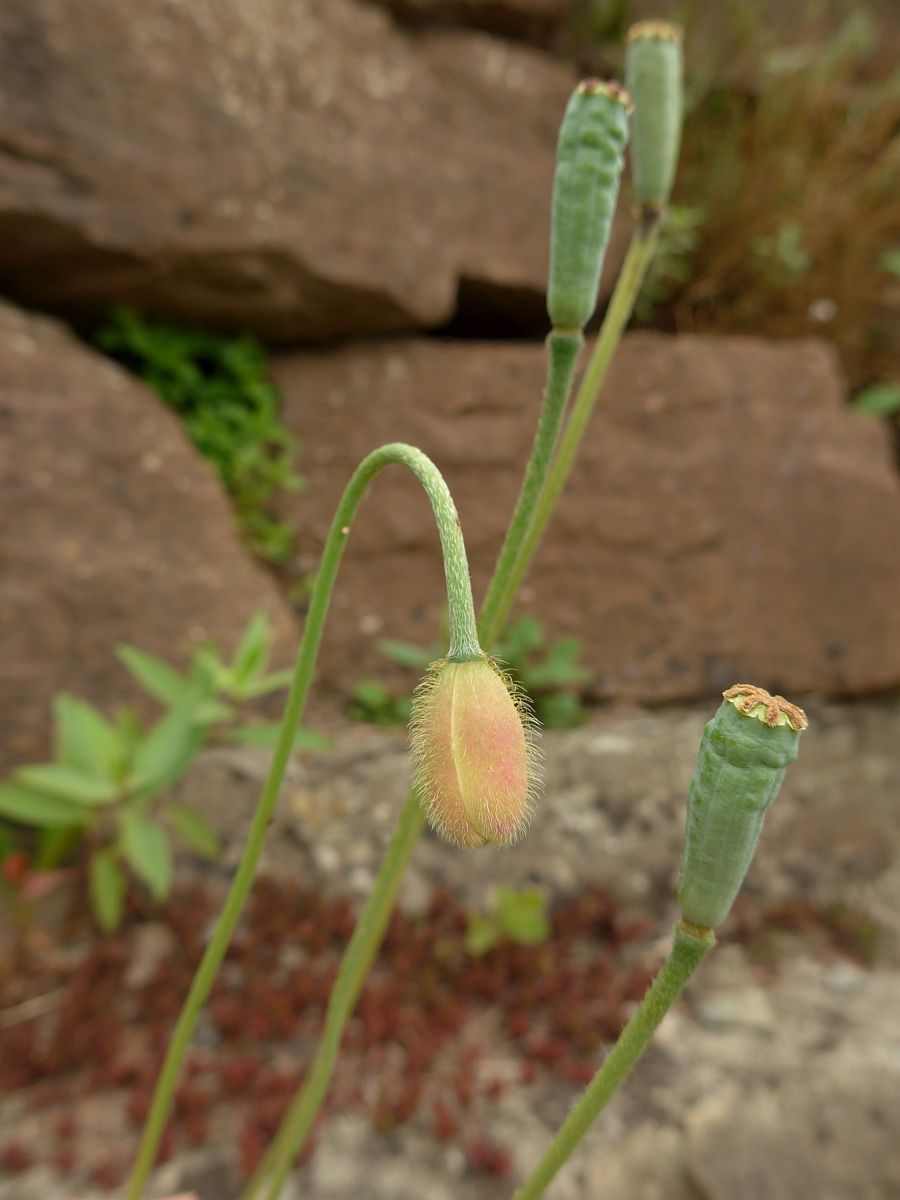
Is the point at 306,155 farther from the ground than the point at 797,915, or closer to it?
farther from the ground

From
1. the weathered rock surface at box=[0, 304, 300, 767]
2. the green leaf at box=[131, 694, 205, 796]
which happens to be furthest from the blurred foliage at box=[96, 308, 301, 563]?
the green leaf at box=[131, 694, 205, 796]

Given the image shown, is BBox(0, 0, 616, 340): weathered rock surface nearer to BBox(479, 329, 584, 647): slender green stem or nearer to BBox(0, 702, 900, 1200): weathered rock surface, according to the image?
BBox(0, 702, 900, 1200): weathered rock surface

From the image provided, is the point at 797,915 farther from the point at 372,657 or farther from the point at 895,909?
the point at 372,657

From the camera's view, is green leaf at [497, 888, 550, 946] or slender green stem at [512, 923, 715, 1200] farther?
green leaf at [497, 888, 550, 946]

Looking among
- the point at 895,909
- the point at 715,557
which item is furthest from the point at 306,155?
the point at 895,909

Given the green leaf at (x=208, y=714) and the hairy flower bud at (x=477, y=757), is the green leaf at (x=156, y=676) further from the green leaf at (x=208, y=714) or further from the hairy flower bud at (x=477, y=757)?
the hairy flower bud at (x=477, y=757)

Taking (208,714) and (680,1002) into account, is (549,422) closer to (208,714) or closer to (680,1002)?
(208,714)
